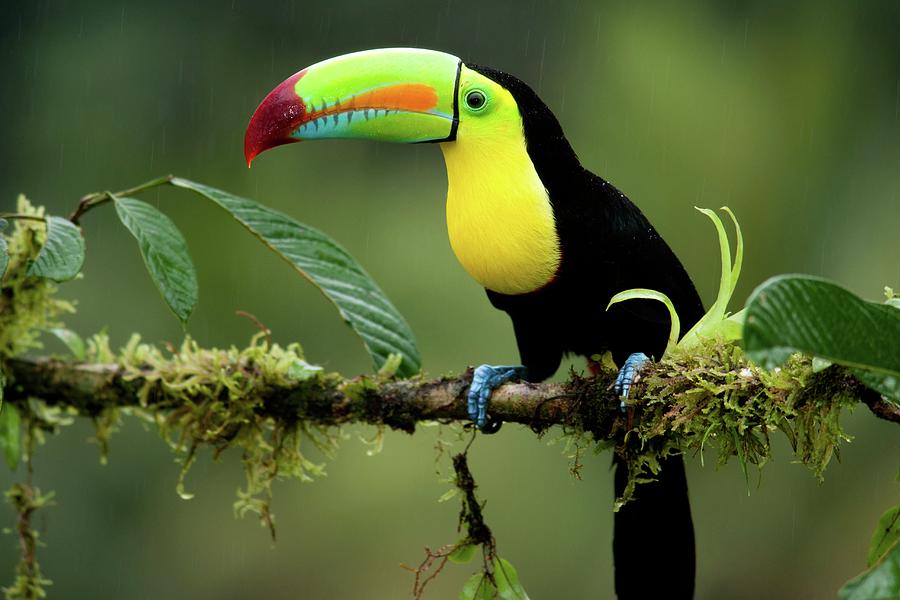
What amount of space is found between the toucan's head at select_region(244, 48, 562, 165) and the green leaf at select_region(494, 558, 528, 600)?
71 centimetres

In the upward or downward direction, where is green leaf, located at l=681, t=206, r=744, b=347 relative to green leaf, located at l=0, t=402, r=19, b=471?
upward

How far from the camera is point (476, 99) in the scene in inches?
69.9

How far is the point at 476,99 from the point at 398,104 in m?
0.13

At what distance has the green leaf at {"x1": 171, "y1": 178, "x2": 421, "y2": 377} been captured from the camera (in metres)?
1.77

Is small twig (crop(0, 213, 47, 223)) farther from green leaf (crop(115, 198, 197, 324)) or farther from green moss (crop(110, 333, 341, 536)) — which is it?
green moss (crop(110, 333, 341, 536))

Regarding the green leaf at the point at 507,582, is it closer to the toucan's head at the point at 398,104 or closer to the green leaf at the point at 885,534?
the green leaf at the point at 885,534

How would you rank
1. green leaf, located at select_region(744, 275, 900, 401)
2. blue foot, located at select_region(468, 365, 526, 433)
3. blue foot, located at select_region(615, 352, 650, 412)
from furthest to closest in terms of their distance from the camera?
blue foot, located at select_region(468, 365, 526, 433)
blue foot, located at select_region(615, 352, 650, 412)
green leaf, located at select_region(744, 275, 900, 401)

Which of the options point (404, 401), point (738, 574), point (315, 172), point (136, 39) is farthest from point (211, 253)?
point (404, 401)

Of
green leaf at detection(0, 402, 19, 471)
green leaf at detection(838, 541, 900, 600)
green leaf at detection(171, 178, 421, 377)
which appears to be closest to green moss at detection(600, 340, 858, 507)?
green leaf at detection(838, 541, 900, 600)

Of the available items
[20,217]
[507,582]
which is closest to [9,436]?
[20,217]

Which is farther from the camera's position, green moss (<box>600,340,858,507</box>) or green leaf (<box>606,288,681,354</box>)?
green leaf (<box>606,288,681,354</box>)

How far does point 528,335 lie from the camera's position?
203 cm

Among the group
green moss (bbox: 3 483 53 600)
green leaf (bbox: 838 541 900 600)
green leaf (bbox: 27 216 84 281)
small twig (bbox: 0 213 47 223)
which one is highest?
small twig (bbox: 0 213 47 223)

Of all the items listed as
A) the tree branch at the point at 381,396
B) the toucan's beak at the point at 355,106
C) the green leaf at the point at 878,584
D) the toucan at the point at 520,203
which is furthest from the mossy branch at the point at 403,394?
the toucan's beak at the point at 355,106
